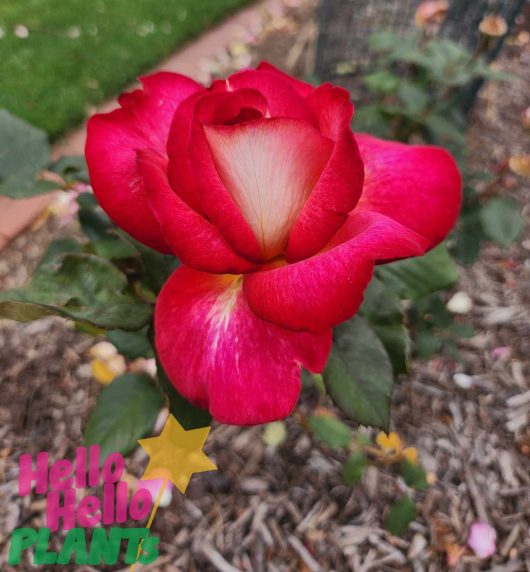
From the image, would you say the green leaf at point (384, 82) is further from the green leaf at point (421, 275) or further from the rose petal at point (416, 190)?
the rose petal at point (416, 190)

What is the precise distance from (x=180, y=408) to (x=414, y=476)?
617mm

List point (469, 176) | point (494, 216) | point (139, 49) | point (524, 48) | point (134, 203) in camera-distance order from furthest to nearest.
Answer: point (524, 48) → point (139, 49) → point (469, 176) → point (494, 216) → point (134, 203)

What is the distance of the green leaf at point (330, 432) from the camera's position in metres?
0.93

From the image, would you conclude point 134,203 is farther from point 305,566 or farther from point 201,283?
point 305,566

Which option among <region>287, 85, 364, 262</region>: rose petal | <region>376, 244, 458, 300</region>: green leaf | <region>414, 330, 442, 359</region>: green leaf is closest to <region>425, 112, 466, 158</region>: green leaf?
<region>414, 330, 442, 359</region>: green leaf

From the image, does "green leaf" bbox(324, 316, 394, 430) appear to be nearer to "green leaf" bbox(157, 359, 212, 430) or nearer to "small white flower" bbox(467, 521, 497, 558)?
"green leaf" bbox(157, 359, 212, 430)

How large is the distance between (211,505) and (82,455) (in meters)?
0.35

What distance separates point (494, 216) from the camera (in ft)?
3.54

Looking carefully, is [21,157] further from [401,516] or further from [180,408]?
[401,516]

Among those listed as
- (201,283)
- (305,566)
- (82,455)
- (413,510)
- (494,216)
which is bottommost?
(305,566)

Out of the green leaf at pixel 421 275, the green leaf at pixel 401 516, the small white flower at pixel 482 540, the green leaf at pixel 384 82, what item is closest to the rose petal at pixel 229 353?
the green leaf at pixel 421 275

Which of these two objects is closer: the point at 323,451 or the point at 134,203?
the point at 134,203

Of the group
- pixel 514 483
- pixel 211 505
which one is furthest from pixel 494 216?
pixel 211 505

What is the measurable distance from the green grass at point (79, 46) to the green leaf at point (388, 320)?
1.50 meters
